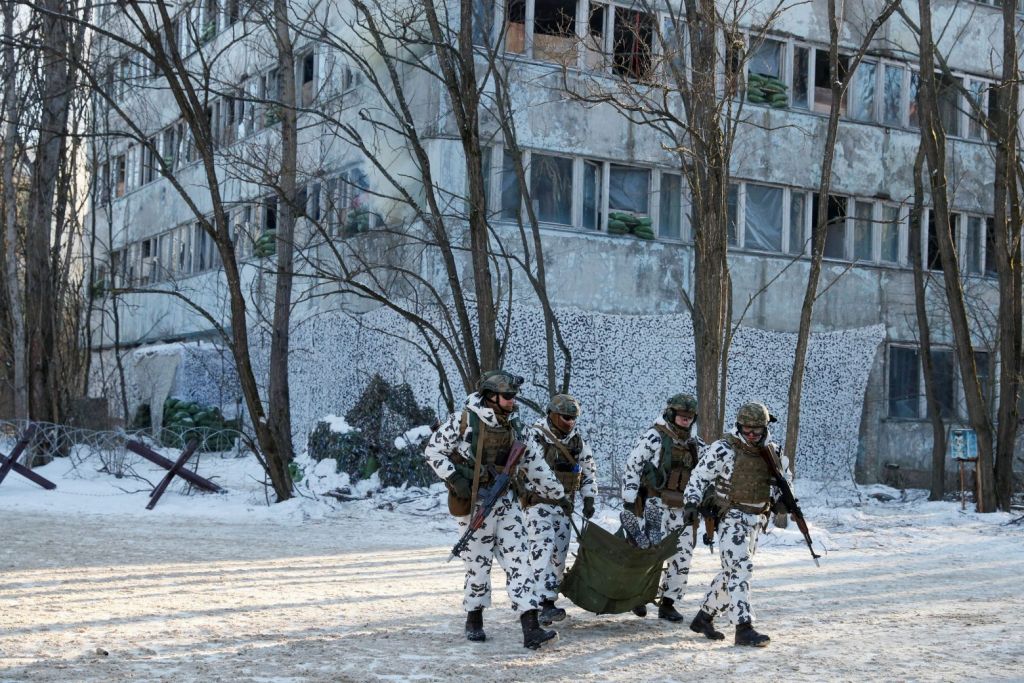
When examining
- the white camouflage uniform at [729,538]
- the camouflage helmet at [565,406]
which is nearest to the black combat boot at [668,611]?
the white camouflage uniform at [729,538]

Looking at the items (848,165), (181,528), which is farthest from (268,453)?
(848,165)

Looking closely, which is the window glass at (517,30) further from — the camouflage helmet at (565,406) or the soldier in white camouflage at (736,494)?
the soldier in white camouflage at (736,494)

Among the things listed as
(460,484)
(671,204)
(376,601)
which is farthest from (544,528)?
(671,204)

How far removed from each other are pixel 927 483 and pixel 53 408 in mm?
15615

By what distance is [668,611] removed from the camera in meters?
9.78

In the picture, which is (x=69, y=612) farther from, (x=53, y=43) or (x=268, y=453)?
(x=53, y=43)

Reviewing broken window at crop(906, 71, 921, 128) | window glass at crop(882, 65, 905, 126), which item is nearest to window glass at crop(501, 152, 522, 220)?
window glass at crop(882, 65, 905, 126)

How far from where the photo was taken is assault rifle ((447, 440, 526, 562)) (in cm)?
867

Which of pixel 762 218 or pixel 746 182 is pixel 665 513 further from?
pixel 762 218

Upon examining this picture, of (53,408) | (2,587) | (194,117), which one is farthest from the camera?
(53,408)

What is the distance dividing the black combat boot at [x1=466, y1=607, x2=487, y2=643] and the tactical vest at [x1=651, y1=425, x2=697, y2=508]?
69.6 inches

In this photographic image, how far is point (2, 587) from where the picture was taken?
10398 mm

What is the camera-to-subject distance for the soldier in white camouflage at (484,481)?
873 centimetres

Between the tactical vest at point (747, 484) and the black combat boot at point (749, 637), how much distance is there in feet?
2.57
